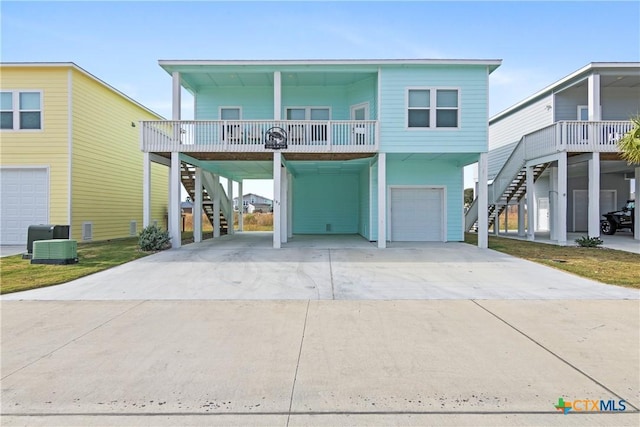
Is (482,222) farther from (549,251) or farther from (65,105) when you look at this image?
(65,105)

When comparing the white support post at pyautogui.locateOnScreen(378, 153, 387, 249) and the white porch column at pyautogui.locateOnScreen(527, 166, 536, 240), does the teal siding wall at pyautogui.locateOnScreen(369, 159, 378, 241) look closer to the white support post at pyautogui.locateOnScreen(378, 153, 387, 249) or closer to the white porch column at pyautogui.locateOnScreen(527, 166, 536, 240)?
the white support post at pyautogui.locateOnScreen(378, 153, 387, 249)

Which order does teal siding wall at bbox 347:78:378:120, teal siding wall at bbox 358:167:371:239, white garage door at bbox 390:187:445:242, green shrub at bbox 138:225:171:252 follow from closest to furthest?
green shrub at bbox 138:225:171:252 < teal siding wall at bbox 347:78:378:120 < white garage door at bbox 390:187:445:242 < teal siding wall at bbox 358:167:371:239

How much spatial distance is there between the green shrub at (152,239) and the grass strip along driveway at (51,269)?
28 centimetres

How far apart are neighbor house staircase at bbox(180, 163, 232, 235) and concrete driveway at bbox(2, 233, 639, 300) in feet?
18.8

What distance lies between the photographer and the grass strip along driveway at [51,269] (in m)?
7.26

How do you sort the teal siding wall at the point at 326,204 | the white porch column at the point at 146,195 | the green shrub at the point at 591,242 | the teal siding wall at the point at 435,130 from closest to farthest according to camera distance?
the white porch column at the point at 146,195, the green shrub at the point at 591,242, the teal siding wall at the point at 435,130, the teal siding wall at the point at 326,204

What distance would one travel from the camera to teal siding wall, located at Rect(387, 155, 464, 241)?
590 inches

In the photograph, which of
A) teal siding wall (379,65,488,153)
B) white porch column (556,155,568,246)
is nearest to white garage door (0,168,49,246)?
teal siding wall (379,65,488,153)

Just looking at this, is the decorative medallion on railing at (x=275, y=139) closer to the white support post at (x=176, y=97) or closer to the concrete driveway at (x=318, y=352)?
the white support post at (x=176, y=97)

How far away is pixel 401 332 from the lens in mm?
4684

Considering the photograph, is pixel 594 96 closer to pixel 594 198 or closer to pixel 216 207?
pixel 594 198

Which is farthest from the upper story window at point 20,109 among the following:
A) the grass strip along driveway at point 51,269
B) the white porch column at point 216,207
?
the white porch column at point 216,207

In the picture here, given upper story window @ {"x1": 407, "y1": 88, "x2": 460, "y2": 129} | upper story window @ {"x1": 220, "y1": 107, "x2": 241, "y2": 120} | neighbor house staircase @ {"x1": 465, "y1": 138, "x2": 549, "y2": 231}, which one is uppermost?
upper story window @ {"x1": 220, "y1": 107, "x2": 241, "y2": 120}

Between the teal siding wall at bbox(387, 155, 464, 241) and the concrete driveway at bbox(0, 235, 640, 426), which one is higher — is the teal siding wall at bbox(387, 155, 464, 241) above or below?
above
